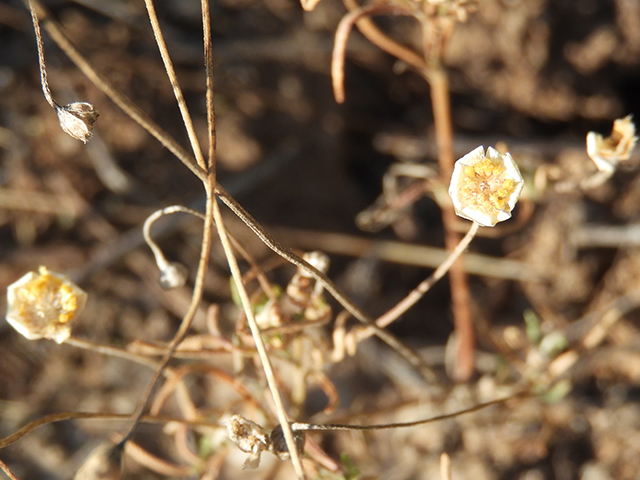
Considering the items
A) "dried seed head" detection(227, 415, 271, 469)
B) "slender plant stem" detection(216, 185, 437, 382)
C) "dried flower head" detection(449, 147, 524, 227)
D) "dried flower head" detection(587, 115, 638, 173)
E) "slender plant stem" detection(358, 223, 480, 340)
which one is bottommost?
"dried seed head" detection(227, 415, 271, 469)

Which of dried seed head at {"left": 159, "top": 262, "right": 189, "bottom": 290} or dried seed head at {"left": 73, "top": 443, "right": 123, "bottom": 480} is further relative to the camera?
dried seed head at {"left": 159, "top": 262, "right": 189, "bottom": 290}

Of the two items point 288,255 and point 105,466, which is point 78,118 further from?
point 105,466

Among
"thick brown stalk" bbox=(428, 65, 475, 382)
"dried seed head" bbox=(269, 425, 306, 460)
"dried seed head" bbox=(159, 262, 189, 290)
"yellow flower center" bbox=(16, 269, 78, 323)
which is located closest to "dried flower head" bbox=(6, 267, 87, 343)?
"yellow flower center" bbox=(16, 269, 78, 323)

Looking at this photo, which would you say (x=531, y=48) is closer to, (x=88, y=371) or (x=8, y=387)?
(x=88, y=371)

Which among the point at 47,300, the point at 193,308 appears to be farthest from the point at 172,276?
the point at 47,300

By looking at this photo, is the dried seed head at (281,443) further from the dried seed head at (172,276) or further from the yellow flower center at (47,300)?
the yellow flower center at (47,300)

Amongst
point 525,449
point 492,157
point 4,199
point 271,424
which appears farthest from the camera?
point 4,199

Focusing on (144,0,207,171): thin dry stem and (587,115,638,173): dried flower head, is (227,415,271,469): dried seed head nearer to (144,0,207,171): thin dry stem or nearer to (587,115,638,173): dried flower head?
(144,0,207,171): thin dry stem

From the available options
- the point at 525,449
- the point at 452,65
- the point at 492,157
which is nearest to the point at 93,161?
the point at 452,65
